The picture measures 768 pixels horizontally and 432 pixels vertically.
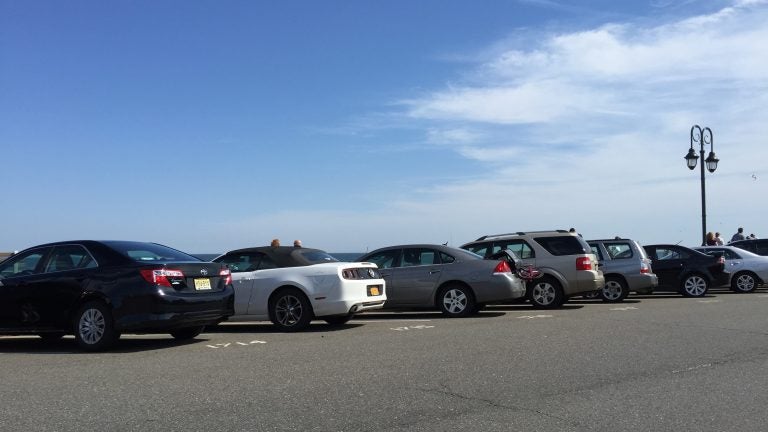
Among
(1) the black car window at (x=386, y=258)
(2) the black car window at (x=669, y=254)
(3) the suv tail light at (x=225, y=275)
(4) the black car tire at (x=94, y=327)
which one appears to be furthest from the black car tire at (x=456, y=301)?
(2) the black car window at (x=669, y=254)

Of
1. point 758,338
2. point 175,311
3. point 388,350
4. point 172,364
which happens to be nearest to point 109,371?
point 172,364

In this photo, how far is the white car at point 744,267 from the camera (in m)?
21.3

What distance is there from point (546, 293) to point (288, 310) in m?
6.66

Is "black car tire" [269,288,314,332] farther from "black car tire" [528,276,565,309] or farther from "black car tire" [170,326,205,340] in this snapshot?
"black car tire" [528,276,565,309]

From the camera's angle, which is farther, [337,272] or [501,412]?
[337,272]

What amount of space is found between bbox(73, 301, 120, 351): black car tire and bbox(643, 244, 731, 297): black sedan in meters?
14.9

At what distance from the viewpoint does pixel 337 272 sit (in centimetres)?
1189

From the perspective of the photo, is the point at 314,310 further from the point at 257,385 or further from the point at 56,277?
the point at 257,385

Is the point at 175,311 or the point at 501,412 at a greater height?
the point at 175,311

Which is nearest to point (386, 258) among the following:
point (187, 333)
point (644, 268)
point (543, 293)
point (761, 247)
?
point (543, 293)

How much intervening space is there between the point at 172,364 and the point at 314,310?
11.8 feet

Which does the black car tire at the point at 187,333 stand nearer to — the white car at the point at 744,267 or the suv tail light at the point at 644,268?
the suv tail light at the point at 644,268

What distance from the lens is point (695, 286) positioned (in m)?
19.8

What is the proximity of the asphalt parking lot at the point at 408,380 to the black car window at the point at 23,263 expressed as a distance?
1158mm
